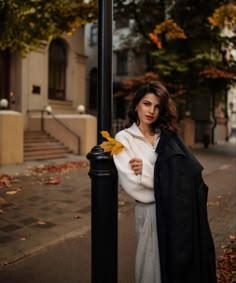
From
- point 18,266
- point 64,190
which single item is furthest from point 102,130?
point 64,190

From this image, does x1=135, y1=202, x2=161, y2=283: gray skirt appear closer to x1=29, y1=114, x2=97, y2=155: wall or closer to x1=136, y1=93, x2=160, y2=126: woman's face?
x1=136, y1=93, x2=160, y2=126: woman's face

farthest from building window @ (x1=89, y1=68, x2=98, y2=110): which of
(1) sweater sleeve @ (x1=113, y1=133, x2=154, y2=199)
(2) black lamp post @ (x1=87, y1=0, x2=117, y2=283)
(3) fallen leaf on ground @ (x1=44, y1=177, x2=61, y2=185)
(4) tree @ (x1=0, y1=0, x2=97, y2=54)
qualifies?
(1) sweater sleeve @ (x1=113, y1=133, x2=154, y2=199)

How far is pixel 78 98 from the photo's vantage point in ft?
67.3

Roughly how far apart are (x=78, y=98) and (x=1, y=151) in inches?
428

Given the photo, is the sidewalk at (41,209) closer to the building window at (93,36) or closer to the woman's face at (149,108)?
the woman's face at (149,108)

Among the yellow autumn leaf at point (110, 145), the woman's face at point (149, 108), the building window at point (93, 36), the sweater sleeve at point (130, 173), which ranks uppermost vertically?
the building window at point (93, 36)

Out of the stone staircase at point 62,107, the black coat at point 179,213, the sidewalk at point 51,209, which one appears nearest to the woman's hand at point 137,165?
the black coat at point 179,213

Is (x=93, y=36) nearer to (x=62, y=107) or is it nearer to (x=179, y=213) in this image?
(x=62, y=107)

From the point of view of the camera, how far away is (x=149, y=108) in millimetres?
2207

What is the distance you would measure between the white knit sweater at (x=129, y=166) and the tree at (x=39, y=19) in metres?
7.99

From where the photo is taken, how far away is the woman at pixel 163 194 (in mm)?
1988

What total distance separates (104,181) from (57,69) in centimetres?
1824

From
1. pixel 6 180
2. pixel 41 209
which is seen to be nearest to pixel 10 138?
pixel 6 180

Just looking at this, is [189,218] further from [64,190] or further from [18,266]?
[64,190]
